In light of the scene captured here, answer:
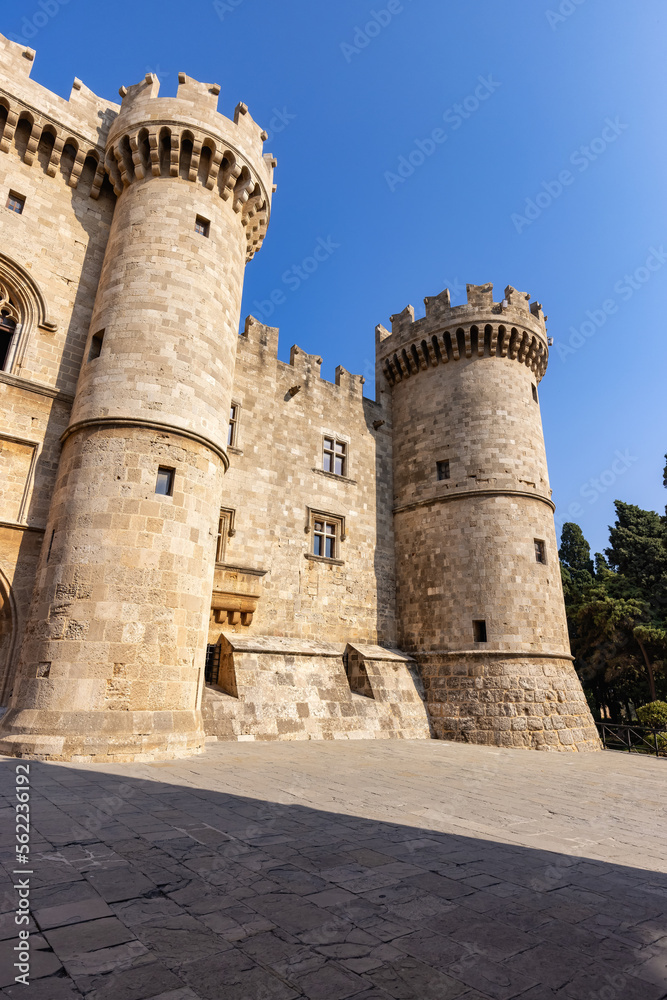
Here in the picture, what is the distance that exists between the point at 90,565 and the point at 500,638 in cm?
1135

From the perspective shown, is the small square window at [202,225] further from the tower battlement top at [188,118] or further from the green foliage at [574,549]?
the green foliage at [574,549]

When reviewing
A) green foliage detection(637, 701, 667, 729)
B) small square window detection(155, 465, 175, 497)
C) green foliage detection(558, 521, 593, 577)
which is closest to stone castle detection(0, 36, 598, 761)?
small square window detection(155, 465, 175, 497)

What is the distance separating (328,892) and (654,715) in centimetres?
1655

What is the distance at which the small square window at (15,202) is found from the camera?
12195mm

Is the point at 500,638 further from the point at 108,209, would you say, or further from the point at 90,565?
the point at 108,209

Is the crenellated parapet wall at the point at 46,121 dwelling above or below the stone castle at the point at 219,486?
above

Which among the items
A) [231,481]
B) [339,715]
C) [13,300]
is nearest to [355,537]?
[231,481]

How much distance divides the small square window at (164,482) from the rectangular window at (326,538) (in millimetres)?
6949

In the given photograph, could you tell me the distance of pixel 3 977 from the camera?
232cm

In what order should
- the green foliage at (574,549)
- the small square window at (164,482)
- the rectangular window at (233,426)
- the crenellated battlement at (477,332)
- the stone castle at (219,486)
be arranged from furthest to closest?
the green foliage at (574,549)
the crenellated battlement at (477,332)
the rectangular window at (233,426)
the small square window at (164,482)
the stone castle at (219,486)

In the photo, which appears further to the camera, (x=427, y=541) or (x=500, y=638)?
(x=427, y=541)

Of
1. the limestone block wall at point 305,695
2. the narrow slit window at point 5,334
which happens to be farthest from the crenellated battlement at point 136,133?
the limestone block wall at point 305,695

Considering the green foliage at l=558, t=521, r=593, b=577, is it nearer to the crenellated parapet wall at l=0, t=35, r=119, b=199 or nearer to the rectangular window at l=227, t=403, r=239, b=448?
the rectangular window at l=227, t=403, r=239, b=448

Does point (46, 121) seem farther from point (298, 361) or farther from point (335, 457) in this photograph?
point (335, 457)
